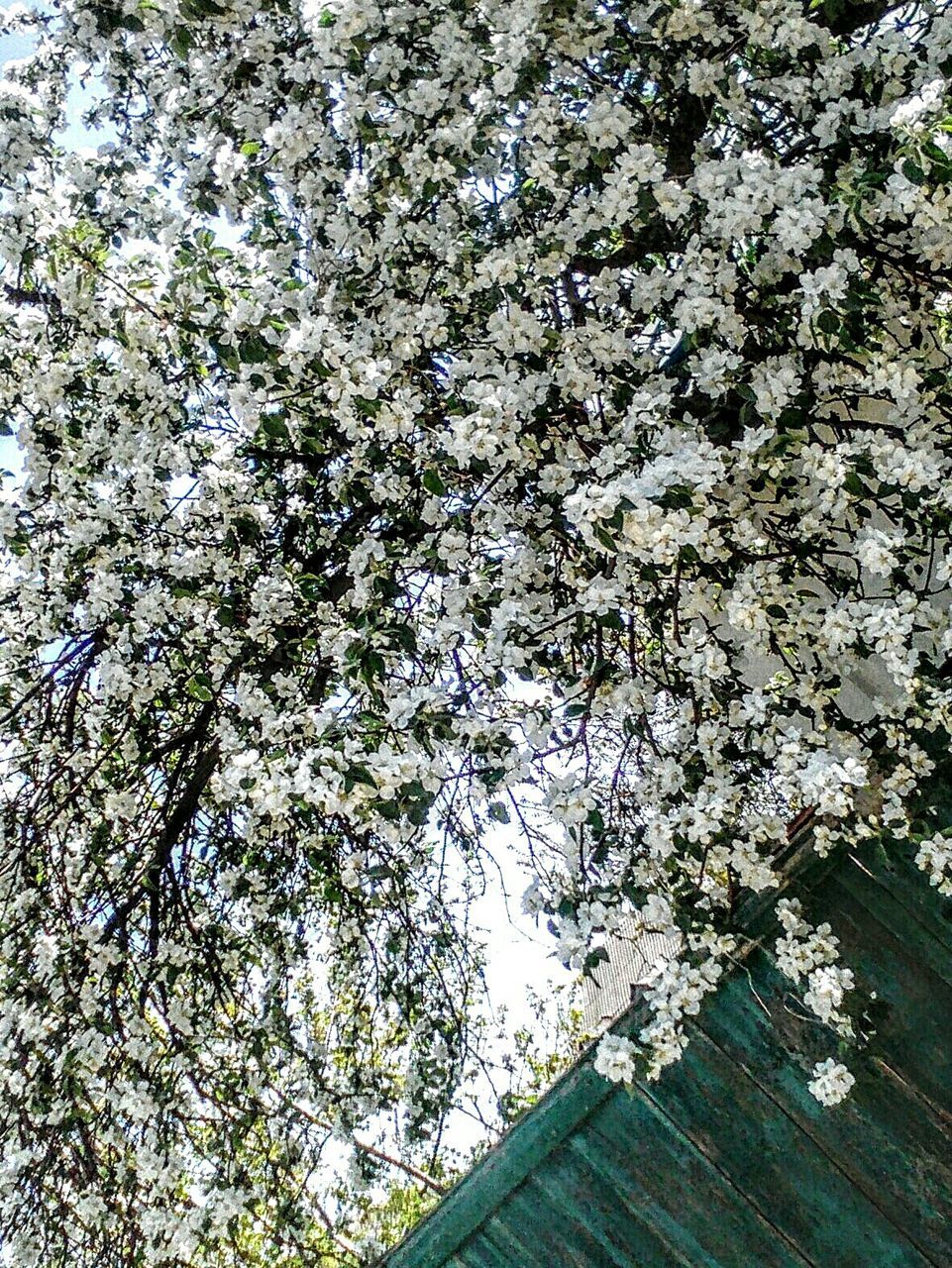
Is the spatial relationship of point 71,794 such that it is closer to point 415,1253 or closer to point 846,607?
point 415,1253

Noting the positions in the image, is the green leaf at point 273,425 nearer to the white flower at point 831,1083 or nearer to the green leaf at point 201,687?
the green leaf at point 201,687

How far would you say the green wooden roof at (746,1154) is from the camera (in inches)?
106

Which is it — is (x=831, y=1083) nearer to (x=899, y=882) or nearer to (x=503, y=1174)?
(x=899, y=882)

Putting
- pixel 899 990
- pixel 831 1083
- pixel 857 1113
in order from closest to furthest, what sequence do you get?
pixel 831 1083, pixel 857 1113, pixel 899 990

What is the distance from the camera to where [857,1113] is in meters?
2.74

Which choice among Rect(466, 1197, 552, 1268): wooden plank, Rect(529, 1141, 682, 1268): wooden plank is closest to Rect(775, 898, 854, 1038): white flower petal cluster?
Rect(529, 1141, 682, 1268): wooden plank

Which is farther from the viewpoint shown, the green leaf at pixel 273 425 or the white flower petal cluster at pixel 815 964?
the green leaf at pixel 273 425

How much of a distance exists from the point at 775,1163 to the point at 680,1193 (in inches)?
10.3

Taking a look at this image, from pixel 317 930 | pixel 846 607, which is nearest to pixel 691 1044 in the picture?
pixel 846 607

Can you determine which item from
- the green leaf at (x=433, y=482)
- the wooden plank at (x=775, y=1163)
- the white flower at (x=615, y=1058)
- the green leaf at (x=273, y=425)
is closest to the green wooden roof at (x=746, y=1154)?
the wooden plank at (x=775, y=1163)

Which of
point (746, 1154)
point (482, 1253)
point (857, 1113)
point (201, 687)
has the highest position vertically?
point (201, 687)

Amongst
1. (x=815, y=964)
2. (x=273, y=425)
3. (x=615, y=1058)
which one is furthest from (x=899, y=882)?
(x=273, y=425)

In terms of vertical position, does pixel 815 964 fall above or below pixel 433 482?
below

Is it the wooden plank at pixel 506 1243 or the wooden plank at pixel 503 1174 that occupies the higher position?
the wooden plank at pixel 503 1174
